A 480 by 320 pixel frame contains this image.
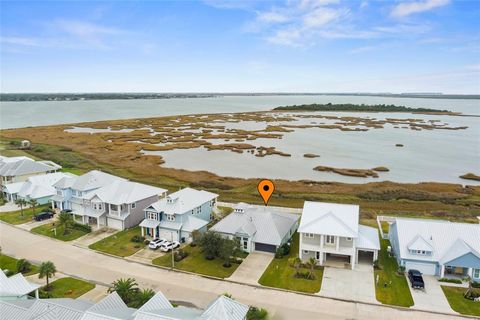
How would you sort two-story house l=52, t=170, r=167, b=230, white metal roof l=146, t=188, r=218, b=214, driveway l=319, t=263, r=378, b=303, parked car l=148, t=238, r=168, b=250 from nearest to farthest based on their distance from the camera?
driveway l=319, t=263, r=378, b=303
parked car l=148, t=238, r=168, b=250
white metal roof l=146, t=188, r=218, b=214
two-story house l=52, t=170, r=167, b=230

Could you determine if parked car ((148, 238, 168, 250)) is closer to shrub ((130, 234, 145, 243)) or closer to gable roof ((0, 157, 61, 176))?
shrub ((130, 234, 145, 243))

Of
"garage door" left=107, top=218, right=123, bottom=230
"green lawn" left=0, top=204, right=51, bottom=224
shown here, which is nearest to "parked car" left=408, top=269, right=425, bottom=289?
"garage door" left=107, top=218, right=123, bottom=230

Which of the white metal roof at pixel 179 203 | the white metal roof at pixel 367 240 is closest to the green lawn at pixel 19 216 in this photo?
the white metal roof at pixel 179 203

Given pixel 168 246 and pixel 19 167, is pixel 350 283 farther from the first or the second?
pixel 19 167

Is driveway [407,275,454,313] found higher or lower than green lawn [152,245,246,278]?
higher

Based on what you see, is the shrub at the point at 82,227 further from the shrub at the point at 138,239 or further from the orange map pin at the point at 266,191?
the orange map pin at the point at 266,191

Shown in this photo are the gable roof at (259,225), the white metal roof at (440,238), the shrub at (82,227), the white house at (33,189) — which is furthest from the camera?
the white house at (33,189)
